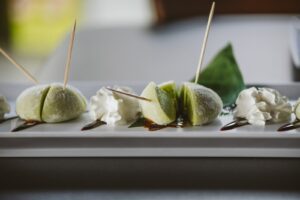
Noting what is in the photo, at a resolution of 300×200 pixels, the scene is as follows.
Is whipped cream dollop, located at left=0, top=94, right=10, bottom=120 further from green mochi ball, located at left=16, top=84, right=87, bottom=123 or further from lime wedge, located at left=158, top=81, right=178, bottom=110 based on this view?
lime wedge, located at left=158, top=81, right=178, bottom=110

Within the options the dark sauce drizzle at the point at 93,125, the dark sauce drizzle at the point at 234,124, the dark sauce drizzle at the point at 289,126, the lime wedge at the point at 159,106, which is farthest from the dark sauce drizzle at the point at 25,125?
the dark sauce drizzle at the point at 289,126

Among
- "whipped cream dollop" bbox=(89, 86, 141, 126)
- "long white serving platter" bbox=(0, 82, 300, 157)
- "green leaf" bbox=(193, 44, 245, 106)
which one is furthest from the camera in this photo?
"green leaf" bbox=(193, 44, 245, 106)

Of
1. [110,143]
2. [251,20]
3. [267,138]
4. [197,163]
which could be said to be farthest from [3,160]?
[251,20]

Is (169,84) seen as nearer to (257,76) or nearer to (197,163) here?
(197,163)

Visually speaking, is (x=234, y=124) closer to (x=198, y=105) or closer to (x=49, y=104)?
(x=198, y=105)

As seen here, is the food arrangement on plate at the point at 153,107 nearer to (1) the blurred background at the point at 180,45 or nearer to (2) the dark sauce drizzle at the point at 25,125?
(2) the dark sauce drizzle at the point at 25,125

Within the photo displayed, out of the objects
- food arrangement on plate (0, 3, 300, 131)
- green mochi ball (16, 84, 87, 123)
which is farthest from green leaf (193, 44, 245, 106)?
green mochi ball (16, 84, 87, 123)
